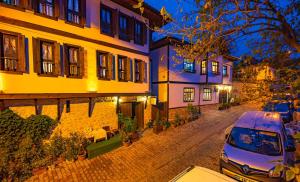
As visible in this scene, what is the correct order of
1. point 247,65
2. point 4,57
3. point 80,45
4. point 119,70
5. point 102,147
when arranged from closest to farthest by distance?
point 247,65 < point 4,57 < point 102,147 < point 80,45 < point 119,70

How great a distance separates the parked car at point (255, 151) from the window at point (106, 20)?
9594mm

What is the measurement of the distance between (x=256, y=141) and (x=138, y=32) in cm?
1076

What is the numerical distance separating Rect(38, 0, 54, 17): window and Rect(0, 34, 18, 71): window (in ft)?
6.43

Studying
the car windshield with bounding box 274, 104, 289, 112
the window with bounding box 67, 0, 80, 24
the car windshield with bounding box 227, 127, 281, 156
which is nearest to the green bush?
the window with bounding box 67, 0, 80, 24

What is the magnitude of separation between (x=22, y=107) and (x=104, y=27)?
6.71 meters

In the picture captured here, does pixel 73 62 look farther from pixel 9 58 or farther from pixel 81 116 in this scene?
pixel 81 116

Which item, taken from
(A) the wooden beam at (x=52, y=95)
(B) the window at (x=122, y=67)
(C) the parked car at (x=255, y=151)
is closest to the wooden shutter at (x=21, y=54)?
(A) the wooden beam at (x=52, y=95)

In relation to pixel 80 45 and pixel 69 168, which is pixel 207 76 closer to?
pixel 80 45

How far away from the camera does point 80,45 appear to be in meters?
8.48

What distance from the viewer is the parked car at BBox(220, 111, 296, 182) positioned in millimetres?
4340

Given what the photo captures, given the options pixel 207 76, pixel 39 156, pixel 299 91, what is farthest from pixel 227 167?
pixel 207 76

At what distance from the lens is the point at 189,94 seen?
665 inches

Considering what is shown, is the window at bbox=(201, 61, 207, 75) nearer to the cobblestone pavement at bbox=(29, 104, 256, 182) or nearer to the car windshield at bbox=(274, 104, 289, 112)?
the car windshield at bbox=(274, 104, 289, 112)

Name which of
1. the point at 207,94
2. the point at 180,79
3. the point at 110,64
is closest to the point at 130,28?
the point at 110,64
